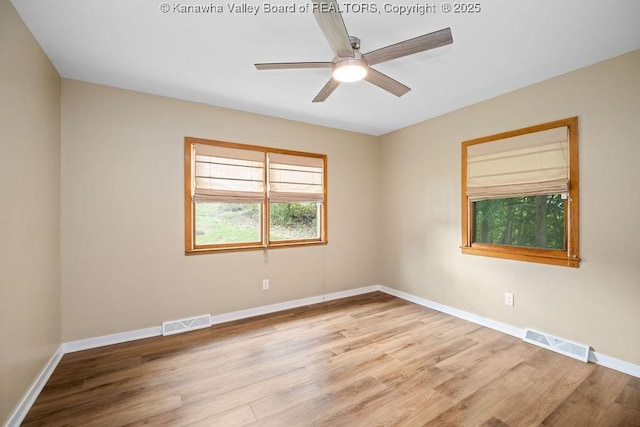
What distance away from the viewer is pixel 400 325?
3309 mm

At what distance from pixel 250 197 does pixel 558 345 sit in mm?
3618

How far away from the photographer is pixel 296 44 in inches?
86.7

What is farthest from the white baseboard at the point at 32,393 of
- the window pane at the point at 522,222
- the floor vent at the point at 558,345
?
the window pane at the point at 522,222

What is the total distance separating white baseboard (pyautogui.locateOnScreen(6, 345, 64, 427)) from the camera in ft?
5.74

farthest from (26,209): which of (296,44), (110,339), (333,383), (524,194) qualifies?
(524,194)

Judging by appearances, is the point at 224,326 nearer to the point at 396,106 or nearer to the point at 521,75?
the point at 396,106

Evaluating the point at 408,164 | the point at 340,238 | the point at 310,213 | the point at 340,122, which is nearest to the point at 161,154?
the point at 310,213

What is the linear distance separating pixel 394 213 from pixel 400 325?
1.81m

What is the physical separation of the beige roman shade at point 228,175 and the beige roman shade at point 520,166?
2.68 meters

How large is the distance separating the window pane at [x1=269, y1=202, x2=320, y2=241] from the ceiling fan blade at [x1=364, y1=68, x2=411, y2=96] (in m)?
2.14

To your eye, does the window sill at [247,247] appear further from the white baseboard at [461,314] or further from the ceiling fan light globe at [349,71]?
the ceiling fan light globe at [349,71]

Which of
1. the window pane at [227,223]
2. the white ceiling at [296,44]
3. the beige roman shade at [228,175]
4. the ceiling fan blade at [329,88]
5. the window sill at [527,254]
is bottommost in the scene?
the window sill at [527,254]

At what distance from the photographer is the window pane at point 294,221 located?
3908 millimetres

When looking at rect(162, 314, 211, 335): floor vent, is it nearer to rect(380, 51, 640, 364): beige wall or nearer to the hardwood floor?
the hardwood floor
